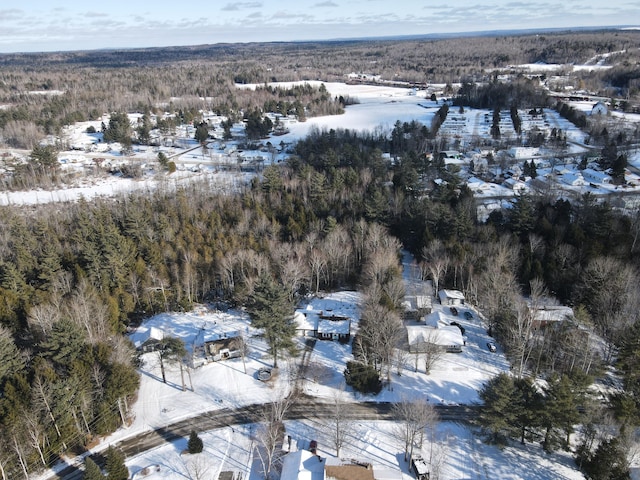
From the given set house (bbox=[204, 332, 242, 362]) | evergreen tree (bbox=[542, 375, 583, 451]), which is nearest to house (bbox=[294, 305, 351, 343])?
house (bbox=[204, 332, 242, 362])

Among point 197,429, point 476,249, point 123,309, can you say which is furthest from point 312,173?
point 197,429

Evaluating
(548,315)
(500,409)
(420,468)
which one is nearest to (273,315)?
(420,468)

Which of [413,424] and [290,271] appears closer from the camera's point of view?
[413,424]

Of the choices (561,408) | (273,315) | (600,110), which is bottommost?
(561,408)

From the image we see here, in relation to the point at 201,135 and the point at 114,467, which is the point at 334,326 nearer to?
the point at 114,467

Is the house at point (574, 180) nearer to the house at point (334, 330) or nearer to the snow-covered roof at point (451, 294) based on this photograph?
the snow-covered roof at point (451, 294)

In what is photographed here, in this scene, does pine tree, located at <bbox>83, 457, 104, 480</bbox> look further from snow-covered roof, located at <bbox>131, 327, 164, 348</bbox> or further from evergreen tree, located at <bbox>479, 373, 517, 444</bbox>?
evergreen tree, located at <bbox>479, 373, 517, 444</bbox>
